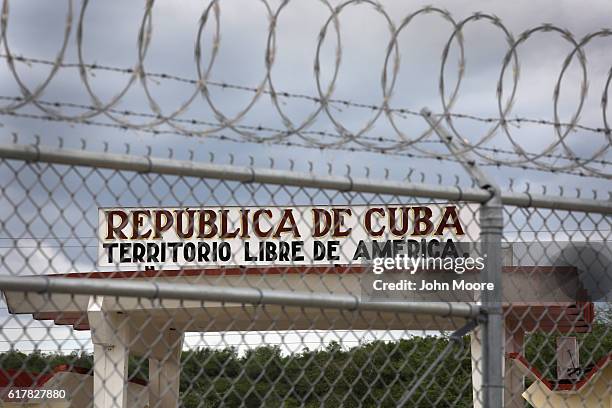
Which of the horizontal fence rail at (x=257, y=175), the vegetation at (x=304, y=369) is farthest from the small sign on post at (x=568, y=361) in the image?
the horizontal fence rail at (x=257, y=175)

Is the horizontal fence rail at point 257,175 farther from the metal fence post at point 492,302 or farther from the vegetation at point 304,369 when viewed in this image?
the vegetation at point 304,369

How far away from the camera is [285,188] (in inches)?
163

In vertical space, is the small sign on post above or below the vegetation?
above

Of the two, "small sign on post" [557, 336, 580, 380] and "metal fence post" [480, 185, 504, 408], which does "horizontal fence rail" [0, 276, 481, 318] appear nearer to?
"metal fence post" [480, 185, 504, 408]

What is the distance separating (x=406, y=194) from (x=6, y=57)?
5.86ft

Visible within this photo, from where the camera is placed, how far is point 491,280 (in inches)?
170

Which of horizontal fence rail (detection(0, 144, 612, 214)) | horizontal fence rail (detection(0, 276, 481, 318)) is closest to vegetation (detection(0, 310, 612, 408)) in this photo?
horizontal fence rail (detection(0, 276, 481, 318))

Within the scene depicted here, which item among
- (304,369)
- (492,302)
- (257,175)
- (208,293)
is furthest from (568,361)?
(208,293)

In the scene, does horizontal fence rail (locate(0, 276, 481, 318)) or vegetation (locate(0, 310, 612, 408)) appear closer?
horizontal fence rail (locate(0, 276, 481, 318))

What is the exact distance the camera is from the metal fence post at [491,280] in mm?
4297

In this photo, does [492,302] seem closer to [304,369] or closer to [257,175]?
[304,369]

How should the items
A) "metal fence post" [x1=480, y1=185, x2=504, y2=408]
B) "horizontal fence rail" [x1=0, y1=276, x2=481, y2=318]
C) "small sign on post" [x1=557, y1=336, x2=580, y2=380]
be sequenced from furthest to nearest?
"small sign on post" [x1=557, y1=336, x2=580, y2=380] < "metal fence post" [x1=480, y1=185, x2=504, y2=408] < "horizontal fence rail" [x1=0, y1=276, x2=481, y2=318]

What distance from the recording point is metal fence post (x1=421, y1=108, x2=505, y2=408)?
430 centimetres

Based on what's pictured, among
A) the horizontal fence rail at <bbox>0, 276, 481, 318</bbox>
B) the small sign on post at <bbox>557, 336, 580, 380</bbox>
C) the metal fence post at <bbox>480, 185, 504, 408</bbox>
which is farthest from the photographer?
the small sign on post at <bbox>557, 336, 580, 380</bbox>
